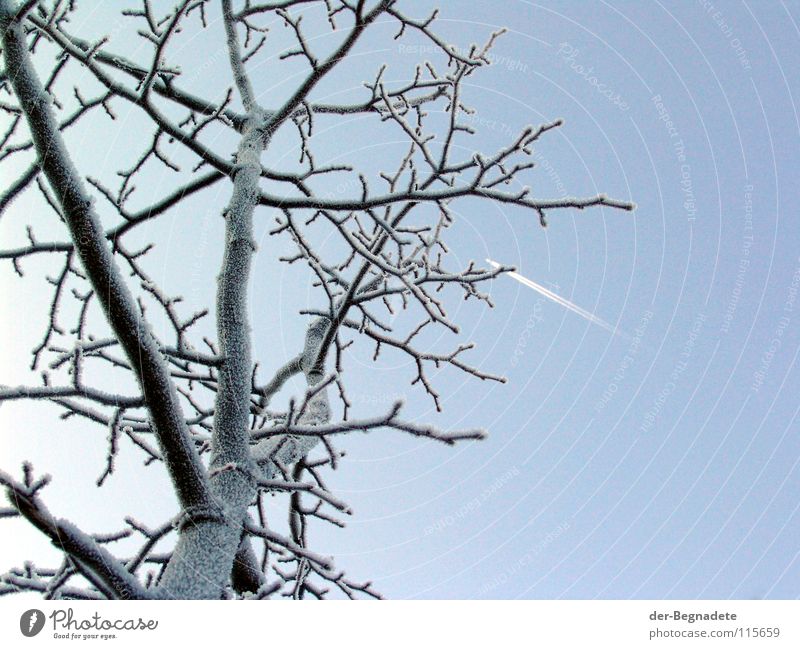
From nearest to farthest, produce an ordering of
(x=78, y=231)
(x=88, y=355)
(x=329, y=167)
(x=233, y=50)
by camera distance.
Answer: (x=78, y=231)
(x=88, y=355)
(x=329, y=167)
(x=233, y=50)

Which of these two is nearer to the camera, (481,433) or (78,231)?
(481,433)

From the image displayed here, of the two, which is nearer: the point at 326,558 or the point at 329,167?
the point at 326,558

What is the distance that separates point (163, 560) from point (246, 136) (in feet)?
5.08

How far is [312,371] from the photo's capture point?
9.19ft

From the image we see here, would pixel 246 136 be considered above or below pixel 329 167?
above

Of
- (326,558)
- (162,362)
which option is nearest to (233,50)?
(162,362)

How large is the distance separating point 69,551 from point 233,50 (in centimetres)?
221

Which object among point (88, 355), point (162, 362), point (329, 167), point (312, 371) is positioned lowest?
point (162, 362)

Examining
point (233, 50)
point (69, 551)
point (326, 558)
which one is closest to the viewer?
point (69, 551)

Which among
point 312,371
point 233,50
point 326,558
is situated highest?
point 233,50
